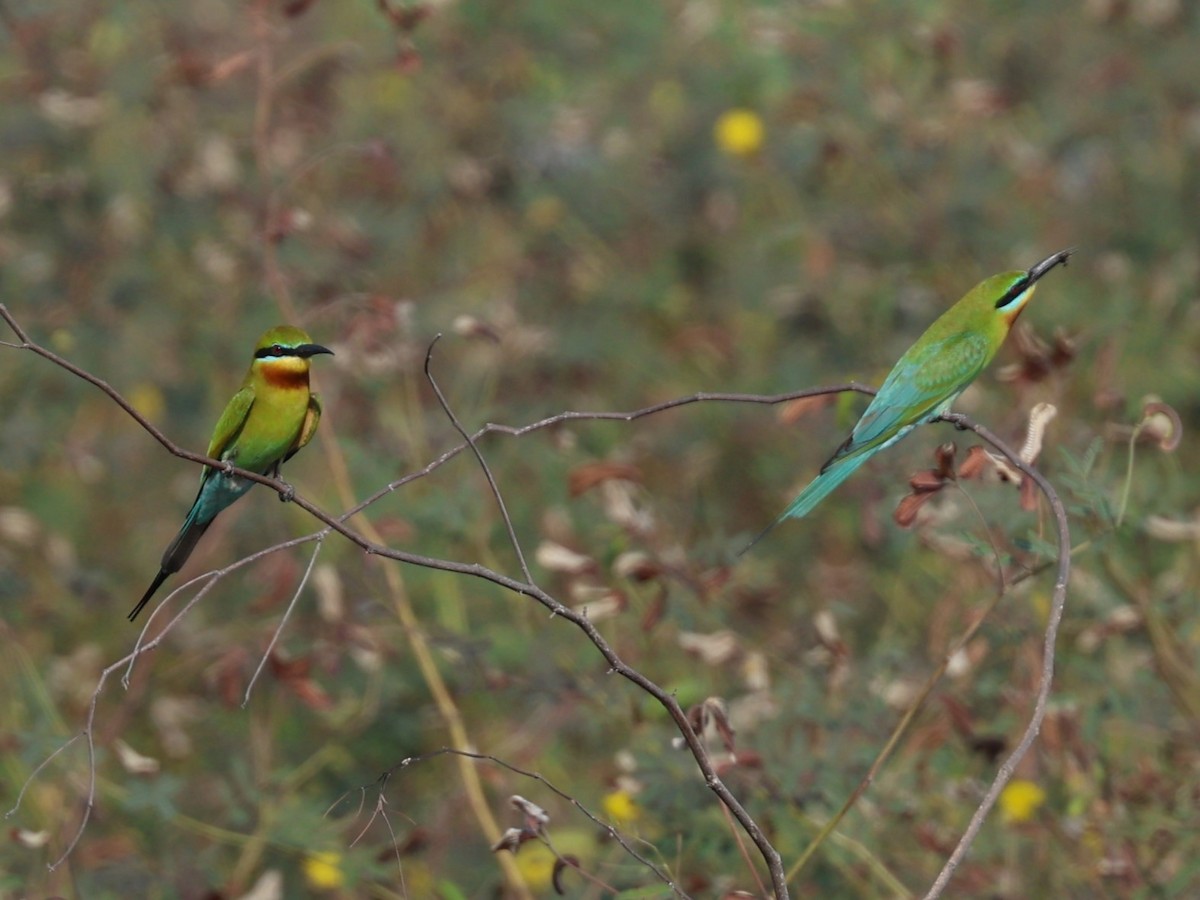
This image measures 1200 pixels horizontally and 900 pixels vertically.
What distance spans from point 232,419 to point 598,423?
7.11 feet

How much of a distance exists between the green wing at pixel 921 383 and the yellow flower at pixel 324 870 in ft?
3.93

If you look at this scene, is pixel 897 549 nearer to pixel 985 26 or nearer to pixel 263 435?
pixel 263 435

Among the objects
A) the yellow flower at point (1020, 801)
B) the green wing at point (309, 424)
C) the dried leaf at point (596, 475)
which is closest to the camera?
the dried leaf at point (596, 475)

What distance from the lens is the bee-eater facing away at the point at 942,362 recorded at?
2764 millimetres

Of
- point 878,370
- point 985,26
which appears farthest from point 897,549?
point 985,26

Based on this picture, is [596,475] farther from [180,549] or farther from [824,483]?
[180,549]

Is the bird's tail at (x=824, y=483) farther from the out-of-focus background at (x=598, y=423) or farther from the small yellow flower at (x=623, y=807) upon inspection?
the small yellow flower at (x=623, y=807)

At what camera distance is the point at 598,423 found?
4.98 meters

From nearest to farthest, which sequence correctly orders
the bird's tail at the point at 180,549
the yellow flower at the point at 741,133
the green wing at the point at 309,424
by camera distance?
1. the bird's tail at the point at 180,549
2. the green wing at the point at 309,424
3. the yellow flower at the point at 741,133

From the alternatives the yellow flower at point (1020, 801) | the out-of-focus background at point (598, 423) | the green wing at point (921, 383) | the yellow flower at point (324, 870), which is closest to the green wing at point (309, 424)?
the out-of-focus background at point (598, 423)

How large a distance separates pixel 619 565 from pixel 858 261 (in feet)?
8.55

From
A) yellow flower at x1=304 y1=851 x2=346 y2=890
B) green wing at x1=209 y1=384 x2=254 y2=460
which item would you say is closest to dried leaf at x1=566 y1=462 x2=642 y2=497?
green wing at x1=209 y1=384 x2=254 y2=460

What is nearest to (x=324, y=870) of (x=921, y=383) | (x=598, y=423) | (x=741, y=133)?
(x=921, y=383)

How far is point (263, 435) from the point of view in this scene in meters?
2.89
